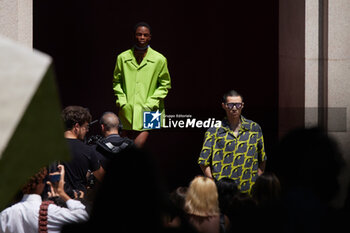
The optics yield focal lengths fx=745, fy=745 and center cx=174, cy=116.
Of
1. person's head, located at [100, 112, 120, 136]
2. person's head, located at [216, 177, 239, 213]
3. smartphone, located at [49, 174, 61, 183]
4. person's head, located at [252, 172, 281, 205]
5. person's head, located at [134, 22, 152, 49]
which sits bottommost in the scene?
person's head, located at [216, 177, 239, 213]

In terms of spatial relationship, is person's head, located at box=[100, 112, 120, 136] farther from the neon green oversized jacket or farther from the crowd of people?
the neon green oversized jacket

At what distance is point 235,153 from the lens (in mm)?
7879

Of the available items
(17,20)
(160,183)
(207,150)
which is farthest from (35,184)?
(17,20)

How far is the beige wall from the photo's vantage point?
8.97 metres

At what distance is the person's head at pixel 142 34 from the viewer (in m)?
8.55

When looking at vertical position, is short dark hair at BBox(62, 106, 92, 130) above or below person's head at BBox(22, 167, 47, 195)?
above

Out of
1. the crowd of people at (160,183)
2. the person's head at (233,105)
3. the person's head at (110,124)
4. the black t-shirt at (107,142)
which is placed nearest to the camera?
the crowd of people at (160,183)

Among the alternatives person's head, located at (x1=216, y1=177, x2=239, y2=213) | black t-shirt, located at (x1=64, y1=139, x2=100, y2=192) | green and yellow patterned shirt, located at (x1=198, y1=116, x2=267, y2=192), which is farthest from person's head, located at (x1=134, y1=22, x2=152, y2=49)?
person's head, located at (x1=216, y1=177, x2=239, y2=213)

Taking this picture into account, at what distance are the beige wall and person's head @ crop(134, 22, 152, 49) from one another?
1453mm

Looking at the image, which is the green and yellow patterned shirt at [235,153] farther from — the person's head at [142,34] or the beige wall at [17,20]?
the beige wall at [17,20]

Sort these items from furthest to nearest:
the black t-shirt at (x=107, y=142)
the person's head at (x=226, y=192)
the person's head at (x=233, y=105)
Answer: the person's head at (x=233, y=105), the black t-shirt at (x=107, y=142), the person's head at (x=226, y=192)

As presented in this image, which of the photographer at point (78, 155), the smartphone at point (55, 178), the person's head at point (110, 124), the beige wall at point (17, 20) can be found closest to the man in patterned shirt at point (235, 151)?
the person's head at point (110, 124)

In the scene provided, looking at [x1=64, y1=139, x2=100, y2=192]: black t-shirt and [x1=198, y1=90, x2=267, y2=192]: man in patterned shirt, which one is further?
[x1=198, y1=90, x2=267, y2=192]: man in patterned shirt

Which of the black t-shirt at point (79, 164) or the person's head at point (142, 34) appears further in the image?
the person's head at point (142, 34)
